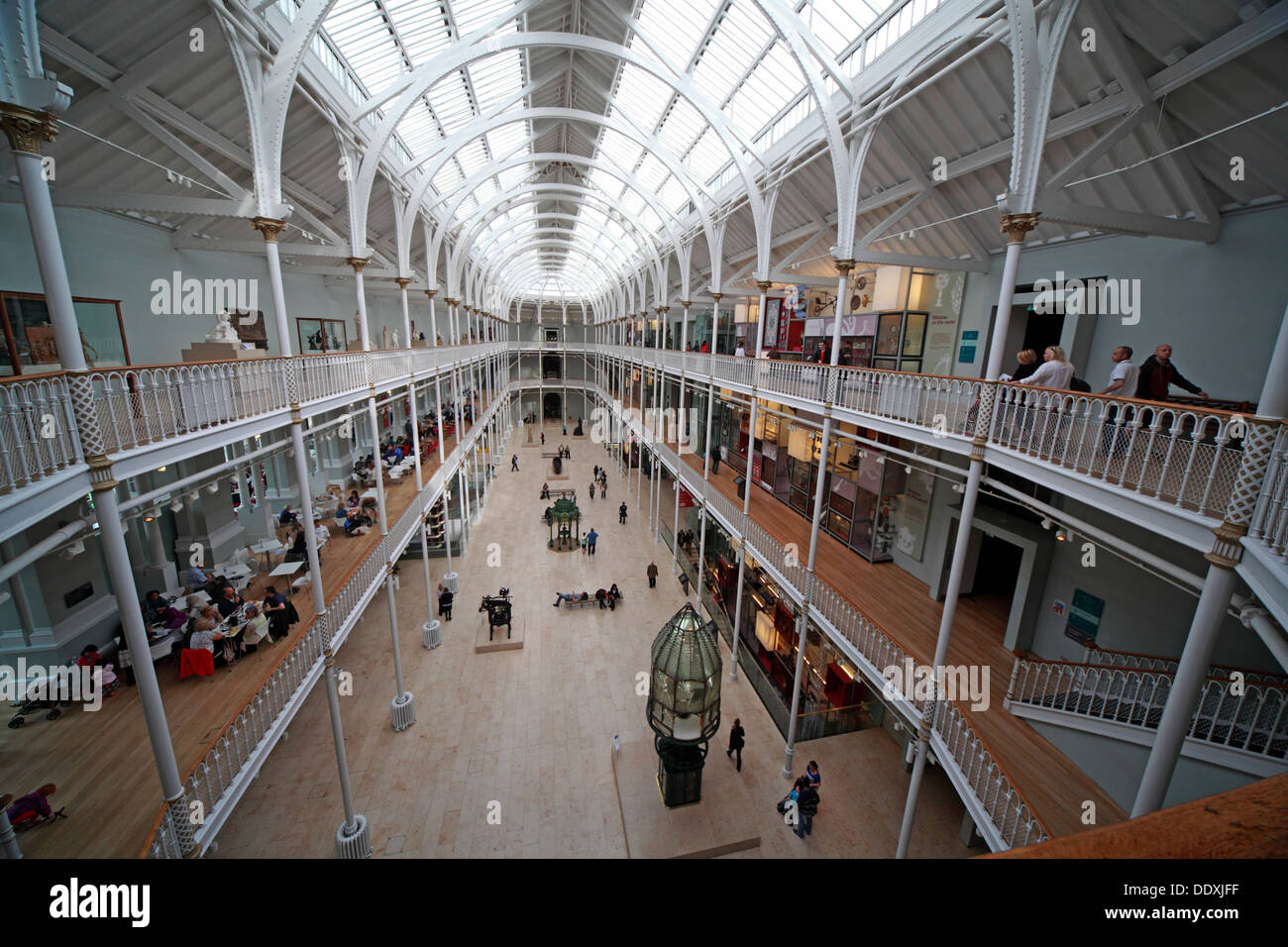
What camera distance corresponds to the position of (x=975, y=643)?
10.1 metres

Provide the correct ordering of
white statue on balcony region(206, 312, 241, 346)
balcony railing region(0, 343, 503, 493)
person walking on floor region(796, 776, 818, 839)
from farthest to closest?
1. white statue on balcony region(206, 312, 241, 346)
2. person walking on floor region(796, 776, 818, 839)
3. balcony railing region(0, 343, 503, 493)

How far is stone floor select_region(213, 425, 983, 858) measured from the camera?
31.7ft

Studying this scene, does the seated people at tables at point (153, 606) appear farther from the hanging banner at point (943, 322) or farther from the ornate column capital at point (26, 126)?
the hanging banner at point (943, 322)

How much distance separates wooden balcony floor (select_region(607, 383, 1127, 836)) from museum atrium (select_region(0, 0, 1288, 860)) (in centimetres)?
9

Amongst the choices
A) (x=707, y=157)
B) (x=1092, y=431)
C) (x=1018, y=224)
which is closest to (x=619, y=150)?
(x=707, y=157)

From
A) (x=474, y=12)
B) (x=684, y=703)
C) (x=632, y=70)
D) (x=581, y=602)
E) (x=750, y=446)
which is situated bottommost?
(x=581, y=602)

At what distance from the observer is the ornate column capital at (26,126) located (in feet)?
12.6

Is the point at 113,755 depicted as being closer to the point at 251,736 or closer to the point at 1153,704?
the point at 251,736

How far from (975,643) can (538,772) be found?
9275 millimetres

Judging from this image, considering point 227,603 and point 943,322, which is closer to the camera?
point 227,603

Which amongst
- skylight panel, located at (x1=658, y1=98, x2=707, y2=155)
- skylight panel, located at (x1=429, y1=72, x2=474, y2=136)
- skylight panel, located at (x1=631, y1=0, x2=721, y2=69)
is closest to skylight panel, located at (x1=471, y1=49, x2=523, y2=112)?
skylight panel, located at (x1=429, y1=72, x2=474, y2=136)

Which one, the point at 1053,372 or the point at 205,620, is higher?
the point at 1053,372

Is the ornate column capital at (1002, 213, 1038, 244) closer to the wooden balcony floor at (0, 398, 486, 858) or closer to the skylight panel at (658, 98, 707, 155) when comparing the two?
the wooden balcony floor at (0, 398, 486, 858)

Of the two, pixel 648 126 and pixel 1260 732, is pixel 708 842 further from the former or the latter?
pixel 648 126
